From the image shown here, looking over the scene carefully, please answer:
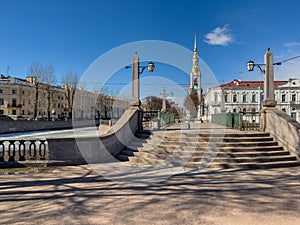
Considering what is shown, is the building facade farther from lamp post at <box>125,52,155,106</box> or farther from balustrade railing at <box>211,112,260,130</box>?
lamp post at <box>125,52,155,106</box>

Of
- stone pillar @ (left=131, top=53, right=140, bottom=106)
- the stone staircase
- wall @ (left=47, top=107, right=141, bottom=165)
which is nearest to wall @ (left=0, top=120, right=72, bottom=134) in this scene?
stone pillar @ (left=131, top=53, right=140, bottom=106)

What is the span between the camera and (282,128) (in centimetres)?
895

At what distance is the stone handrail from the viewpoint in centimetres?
824

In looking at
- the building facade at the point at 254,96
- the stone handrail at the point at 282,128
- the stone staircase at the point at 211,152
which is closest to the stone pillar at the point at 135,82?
the stone staircase at the point at 211,152

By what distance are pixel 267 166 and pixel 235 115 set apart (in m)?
5.56

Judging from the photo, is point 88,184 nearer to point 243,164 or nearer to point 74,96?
point 243,164

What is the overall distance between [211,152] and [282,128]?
11.5 ft

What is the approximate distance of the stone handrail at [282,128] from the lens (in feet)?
27.0

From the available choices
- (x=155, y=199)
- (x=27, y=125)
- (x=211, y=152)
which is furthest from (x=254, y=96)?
(x=155, y=199)

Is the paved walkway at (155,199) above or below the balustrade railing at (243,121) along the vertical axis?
below

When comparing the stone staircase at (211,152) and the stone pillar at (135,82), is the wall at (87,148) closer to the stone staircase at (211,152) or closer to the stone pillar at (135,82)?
the stone staircase at (211,152)

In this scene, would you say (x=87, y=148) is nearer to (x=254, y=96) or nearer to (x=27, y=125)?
(x=27, y=125)

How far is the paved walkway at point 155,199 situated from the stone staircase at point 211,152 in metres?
1.10

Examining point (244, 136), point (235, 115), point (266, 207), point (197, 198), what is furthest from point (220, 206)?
point (235, 115)
